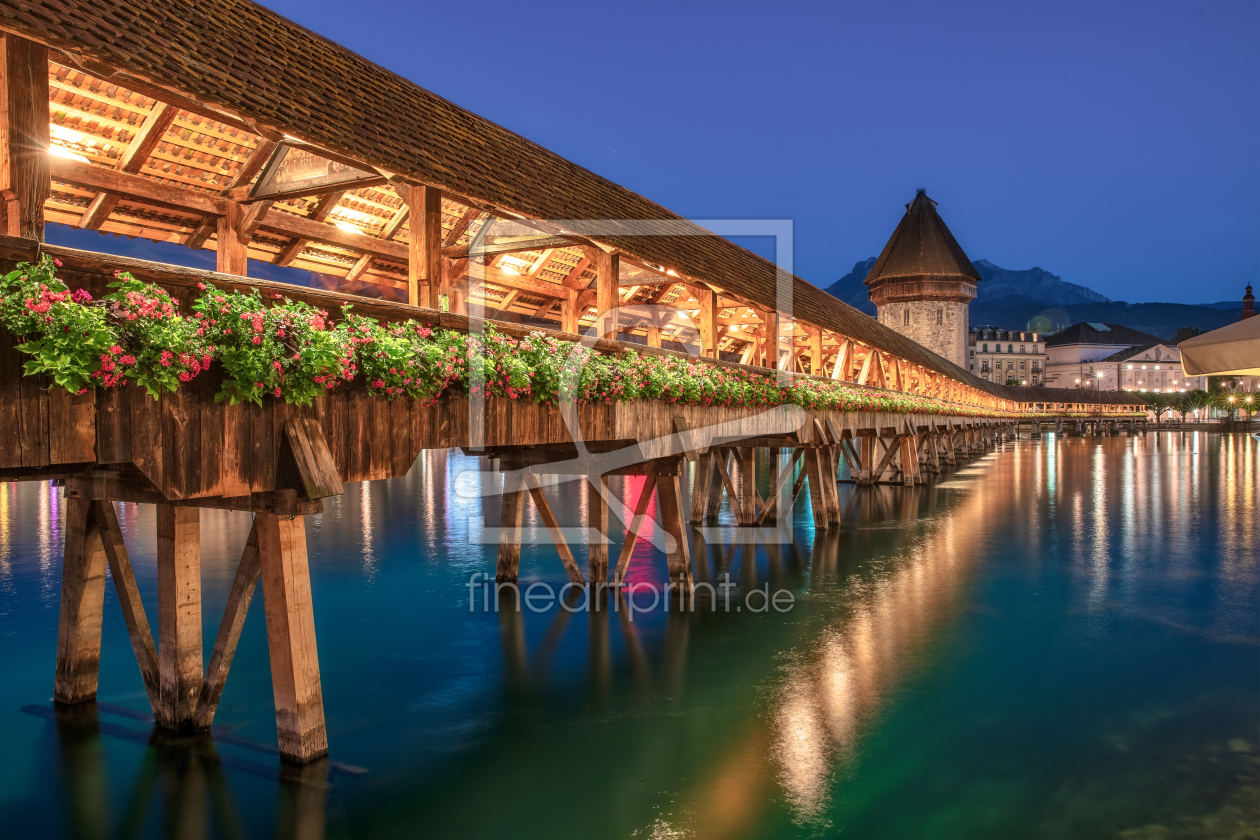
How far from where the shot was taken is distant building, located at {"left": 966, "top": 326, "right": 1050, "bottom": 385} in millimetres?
127250

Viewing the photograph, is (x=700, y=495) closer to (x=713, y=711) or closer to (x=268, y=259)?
A: (x=713, y=711)

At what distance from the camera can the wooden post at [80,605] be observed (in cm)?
749

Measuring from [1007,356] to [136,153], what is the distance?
13496cm

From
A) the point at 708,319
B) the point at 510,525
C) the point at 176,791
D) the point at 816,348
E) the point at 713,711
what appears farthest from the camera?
the point at 816,348

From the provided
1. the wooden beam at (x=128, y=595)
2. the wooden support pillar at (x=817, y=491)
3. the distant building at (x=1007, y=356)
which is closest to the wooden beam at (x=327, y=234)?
the wooden beam at (x=128, y=595)

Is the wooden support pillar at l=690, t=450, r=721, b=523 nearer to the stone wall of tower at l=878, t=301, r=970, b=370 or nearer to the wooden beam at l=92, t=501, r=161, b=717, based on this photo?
the wooden beam at l=92, t=501, r=161, b=717

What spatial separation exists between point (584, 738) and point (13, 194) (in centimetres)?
610

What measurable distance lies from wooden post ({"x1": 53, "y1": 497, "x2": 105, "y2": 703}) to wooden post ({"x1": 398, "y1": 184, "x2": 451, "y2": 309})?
130 inches

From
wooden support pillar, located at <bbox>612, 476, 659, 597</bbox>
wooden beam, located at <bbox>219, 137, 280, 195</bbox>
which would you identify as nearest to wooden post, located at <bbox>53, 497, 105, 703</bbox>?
wooden beam, located at <bbox>219, 137, 280, 195</bbox>

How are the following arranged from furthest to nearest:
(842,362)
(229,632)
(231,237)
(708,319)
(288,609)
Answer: (842,362)
(708,319)
(231,237)
(229,632)
(288,609)

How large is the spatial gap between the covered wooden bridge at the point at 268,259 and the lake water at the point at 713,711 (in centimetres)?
76

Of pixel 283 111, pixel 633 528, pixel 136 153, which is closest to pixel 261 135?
pixel 283 111

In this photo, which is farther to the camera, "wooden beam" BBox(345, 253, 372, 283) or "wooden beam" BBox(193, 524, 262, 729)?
"wooden beam" BBox(345, 253, 372, 283)

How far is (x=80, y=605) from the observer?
774 centimetres
